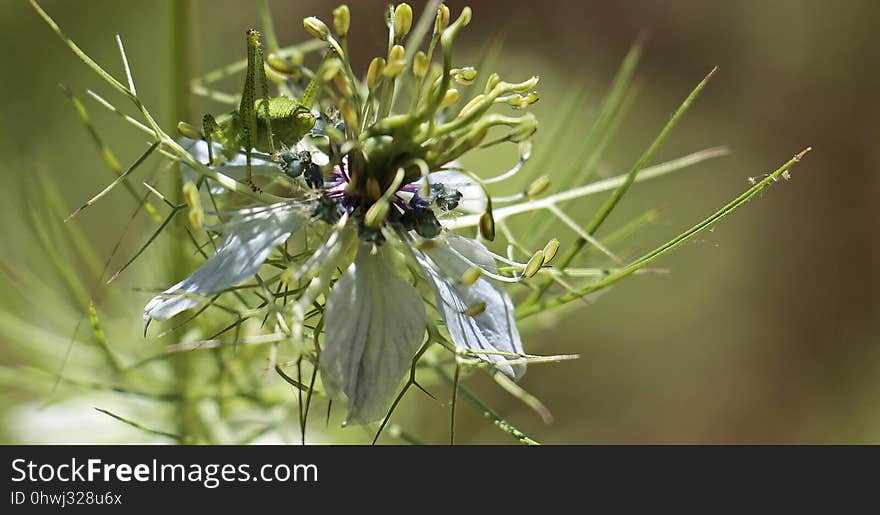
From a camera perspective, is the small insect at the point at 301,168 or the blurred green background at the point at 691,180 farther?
the blurred green background at the point at 691,180

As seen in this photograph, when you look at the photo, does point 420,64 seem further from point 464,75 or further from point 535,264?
point 535,264

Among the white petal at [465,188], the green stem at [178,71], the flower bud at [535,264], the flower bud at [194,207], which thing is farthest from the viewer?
the green stem at [178,71]

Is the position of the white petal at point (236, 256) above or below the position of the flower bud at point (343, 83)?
below

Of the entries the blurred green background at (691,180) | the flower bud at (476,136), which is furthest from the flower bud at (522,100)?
the blurred green background at (691,180)

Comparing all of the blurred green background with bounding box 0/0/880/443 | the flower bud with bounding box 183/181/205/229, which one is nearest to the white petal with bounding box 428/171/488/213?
the flower bud with bounding box 183/181/205/229

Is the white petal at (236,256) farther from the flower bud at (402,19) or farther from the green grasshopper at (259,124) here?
the flower bud at (402,19)
